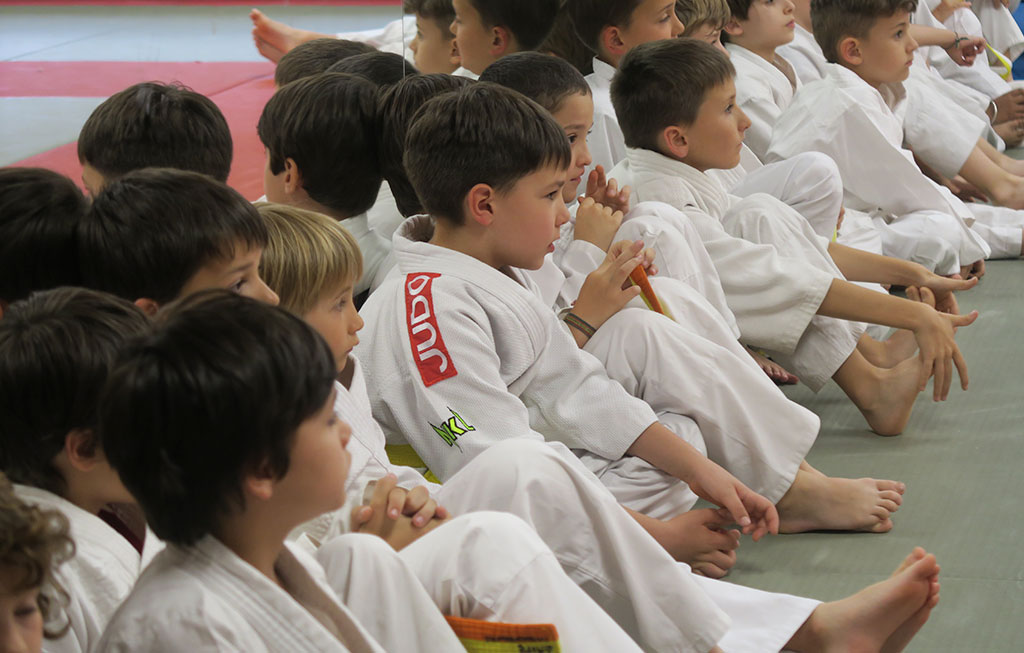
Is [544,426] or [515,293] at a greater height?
[515,293]

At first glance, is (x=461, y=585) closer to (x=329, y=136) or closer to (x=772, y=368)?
(x=329, y=136)

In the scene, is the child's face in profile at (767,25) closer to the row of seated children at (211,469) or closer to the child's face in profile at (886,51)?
the child's face in profile at (886,51)

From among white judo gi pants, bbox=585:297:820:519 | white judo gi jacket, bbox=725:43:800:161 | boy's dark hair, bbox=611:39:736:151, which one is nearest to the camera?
white judo gi pants, bbox=585:297:820:519

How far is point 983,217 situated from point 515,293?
2221 mm

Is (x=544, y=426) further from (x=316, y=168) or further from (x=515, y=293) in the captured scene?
(x=316, y=168)

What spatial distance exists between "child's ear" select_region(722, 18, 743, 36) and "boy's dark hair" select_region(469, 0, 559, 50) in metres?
0.67

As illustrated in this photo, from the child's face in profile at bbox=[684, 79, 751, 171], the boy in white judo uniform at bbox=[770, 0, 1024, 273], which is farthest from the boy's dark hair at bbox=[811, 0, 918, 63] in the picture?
the child's face in profile at bbox=[684, 79, 751, 171]

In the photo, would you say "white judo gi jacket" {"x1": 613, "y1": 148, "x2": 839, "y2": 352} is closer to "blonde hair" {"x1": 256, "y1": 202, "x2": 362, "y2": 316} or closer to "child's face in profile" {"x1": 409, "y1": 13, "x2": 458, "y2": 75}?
"child's face in profile" {"x1": 409, "y1": 13, "x2": 458, "y2": 75}

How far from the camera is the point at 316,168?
211 centimetres

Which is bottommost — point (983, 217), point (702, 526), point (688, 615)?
point (983, 217)

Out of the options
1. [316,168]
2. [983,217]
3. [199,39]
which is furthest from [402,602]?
[199,39]

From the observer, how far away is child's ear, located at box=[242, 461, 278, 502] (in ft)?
3.08

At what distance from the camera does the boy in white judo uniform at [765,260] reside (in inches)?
90.4

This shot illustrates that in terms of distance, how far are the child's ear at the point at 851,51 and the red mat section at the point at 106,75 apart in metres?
1.92
